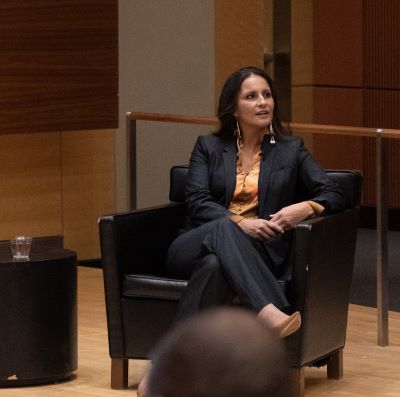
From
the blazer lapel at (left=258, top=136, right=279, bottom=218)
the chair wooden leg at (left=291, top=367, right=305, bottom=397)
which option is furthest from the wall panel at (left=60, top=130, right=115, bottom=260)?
the chair wooden leg at (left=291, top=367, right=305, bottom=397)

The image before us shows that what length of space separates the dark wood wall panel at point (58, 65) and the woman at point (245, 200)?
221 cm

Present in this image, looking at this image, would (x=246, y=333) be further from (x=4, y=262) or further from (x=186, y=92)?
(x=186, y=92)

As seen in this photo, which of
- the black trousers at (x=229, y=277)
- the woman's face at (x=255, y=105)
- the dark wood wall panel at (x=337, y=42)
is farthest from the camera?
the dark wood wall panel at (x=337, y=42)

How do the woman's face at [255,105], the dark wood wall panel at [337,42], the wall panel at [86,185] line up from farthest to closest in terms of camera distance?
the dark wood wall panel at [337,42] < the wall panel at [86,185] < the woman's face at [255,105]

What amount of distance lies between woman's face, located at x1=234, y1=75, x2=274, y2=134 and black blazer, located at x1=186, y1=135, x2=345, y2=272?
65mm

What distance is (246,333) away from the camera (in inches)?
25.6

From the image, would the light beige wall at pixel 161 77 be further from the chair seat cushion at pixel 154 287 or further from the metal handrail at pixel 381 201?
the chair seat cushion at pixel 154 287

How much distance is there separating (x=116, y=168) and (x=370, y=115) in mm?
2523

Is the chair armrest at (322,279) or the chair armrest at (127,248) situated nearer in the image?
the chair armrest at (322,279)

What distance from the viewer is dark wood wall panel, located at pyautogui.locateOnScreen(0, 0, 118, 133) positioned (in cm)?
609

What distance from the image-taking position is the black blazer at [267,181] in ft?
13.1

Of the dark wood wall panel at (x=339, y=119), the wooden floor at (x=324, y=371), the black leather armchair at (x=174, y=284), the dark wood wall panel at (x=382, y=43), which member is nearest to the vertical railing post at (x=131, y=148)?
the wooden floor at (x=324, y=371)

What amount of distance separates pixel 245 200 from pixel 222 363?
11.2ft

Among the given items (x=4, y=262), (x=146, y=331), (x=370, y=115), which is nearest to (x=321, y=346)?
(x=146, y=331)
